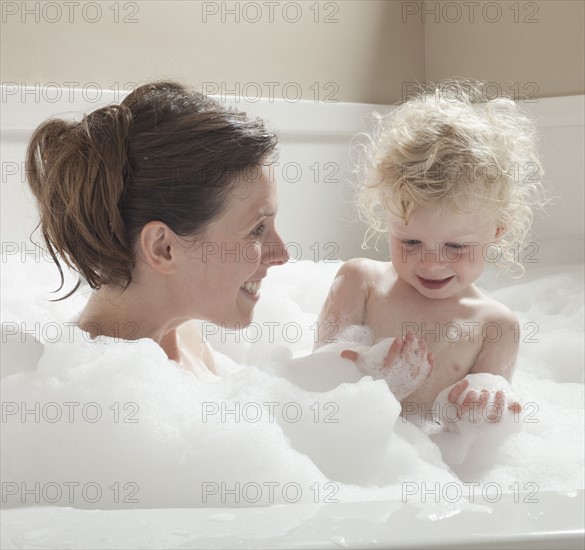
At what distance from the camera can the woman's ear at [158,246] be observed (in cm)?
117

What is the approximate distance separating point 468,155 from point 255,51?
0.77m

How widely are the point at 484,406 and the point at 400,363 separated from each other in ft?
0.43

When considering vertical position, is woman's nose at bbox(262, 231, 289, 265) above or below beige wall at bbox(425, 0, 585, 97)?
below

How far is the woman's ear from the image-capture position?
1.17 meters

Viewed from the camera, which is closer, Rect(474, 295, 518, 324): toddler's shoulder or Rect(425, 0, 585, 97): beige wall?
Rect(474, 295, 518, 324): toddler's shoulder

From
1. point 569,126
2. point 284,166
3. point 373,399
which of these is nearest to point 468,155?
point 373,399

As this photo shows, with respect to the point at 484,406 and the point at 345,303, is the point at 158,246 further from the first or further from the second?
the point at 484,406

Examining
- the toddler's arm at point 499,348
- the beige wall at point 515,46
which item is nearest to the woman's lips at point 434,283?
the toddler's arm at point 499,348

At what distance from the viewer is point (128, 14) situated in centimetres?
175

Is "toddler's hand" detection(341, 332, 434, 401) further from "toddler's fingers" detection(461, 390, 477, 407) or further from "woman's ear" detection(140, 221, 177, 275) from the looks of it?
"woman's ear" detection(140, 221, 177, 275)

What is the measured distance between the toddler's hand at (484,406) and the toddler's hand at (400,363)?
71 millimetres

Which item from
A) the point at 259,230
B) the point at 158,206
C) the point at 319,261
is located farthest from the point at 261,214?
the point at 319,261

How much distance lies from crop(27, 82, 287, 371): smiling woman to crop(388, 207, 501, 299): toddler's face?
222 millimetres

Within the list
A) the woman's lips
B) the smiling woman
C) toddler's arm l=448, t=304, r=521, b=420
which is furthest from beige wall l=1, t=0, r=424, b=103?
toddler's arm l=448, t=304, r=521, b=420
